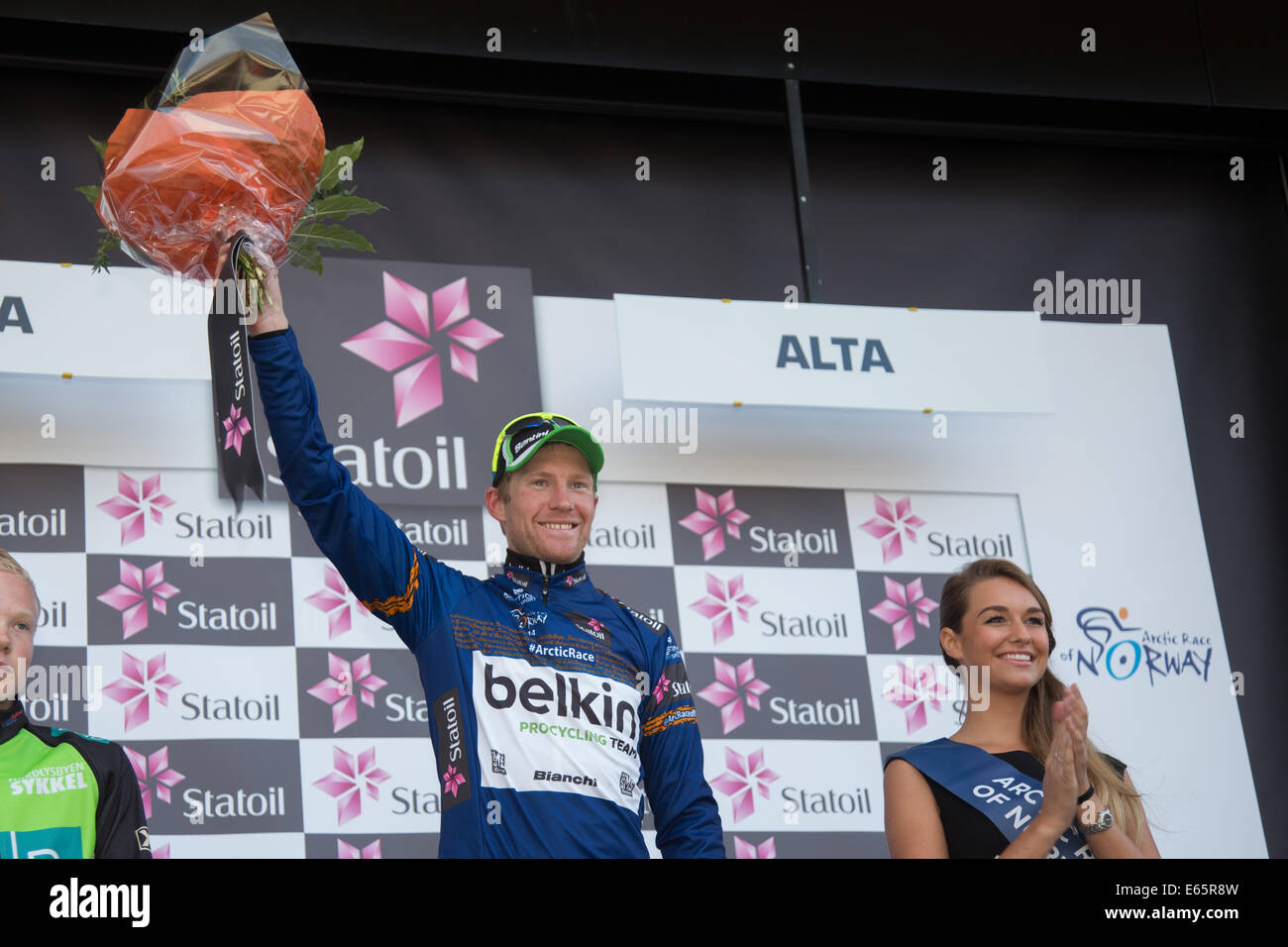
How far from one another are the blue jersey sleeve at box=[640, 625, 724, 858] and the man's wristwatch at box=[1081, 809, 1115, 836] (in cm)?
50

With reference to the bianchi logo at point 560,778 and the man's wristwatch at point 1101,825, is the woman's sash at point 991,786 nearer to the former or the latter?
the man's wristwatch at point 1101,825

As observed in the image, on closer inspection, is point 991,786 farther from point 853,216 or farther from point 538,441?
point 853,216

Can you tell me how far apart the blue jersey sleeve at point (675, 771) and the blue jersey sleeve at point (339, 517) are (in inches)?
12.0

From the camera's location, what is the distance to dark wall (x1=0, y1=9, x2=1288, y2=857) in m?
3.95

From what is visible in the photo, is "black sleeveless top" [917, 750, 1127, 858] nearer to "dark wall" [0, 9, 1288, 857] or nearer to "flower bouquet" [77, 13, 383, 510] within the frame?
"flower bouquet" [77, 13, 383, 510]

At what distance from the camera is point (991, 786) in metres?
2.30

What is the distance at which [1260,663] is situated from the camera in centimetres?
410

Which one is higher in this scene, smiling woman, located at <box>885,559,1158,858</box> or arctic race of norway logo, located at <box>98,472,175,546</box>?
arctic race of norway logo, located at <box>98,472,175,546</box>

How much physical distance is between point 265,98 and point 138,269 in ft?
4.67

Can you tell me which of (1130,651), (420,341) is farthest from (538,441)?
(1130,651)

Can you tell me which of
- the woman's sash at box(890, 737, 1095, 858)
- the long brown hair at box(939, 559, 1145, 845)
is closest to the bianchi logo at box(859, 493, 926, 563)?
the long brown hair at box(939, 559, 1145, 845)

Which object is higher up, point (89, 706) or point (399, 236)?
point (399, 236)
